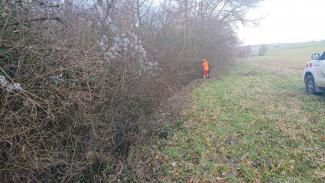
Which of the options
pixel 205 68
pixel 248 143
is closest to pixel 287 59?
pixel 205 68

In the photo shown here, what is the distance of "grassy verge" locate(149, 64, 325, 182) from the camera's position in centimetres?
543

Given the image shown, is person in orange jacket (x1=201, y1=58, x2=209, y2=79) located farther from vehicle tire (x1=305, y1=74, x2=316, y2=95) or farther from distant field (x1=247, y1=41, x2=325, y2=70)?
distant field (x1=247, y1=41, x2=325, y2=70)

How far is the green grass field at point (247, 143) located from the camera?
17.8 ft

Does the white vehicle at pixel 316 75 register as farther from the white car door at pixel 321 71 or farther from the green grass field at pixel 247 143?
the green grass field at pixel 247 143

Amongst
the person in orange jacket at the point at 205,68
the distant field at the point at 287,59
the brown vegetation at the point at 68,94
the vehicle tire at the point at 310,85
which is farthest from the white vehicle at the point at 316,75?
the distant field at the point at 287,59

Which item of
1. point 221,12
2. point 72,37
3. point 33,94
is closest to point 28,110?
point 33,94

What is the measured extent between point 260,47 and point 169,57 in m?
46.0

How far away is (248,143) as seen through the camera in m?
6.57

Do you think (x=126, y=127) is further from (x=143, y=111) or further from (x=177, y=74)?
(x=177, y=74)

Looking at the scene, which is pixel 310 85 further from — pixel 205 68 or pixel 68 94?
pixel 68 94

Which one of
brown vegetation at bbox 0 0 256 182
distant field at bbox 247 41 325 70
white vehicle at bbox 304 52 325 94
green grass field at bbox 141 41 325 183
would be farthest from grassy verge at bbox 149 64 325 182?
distant field at bbox 247 41 325 70

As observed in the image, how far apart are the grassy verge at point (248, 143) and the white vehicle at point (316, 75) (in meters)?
0.44

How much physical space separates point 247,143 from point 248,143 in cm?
2

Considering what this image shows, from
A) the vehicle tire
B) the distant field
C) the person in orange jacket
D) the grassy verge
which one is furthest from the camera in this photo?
the distant field
